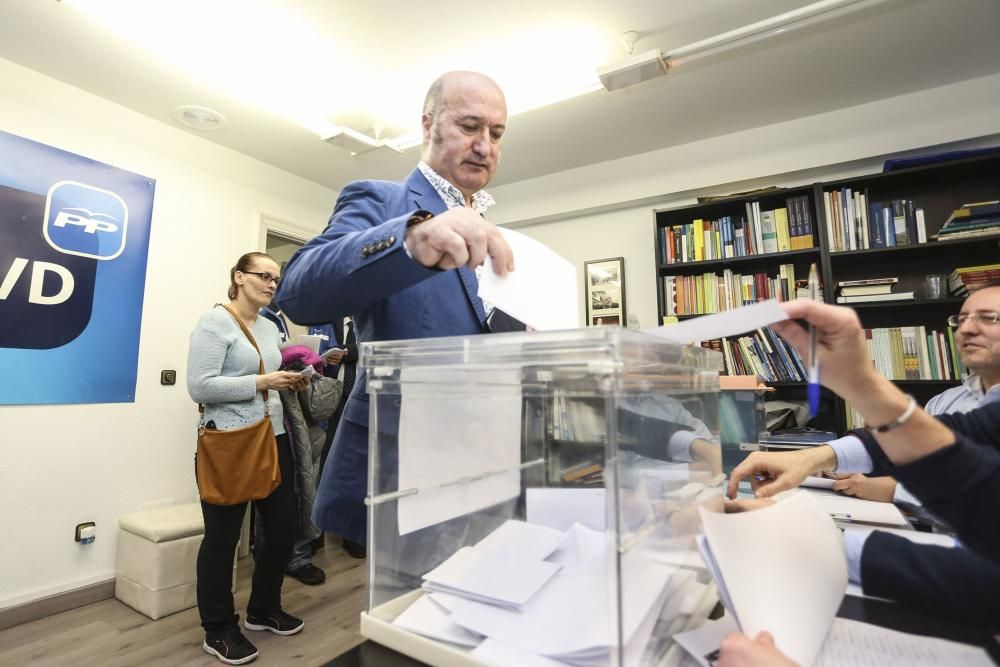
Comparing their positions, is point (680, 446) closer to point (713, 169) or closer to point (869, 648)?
point (869, 648)

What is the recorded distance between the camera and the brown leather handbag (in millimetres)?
1903


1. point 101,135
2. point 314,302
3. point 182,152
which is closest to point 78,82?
point 101,135

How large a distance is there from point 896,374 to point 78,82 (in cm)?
449

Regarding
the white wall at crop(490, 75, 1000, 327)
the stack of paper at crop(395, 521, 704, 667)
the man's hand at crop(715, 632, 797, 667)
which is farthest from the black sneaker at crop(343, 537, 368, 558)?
the man's hand at crop(715, 632, 797, 667)

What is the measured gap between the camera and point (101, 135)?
2695 mm

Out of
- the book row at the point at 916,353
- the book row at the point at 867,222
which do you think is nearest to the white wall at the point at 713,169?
the book row at the point at 867,222

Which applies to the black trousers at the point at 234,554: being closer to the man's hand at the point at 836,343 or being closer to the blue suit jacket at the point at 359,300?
the blue suit jacket at the point at 359,300

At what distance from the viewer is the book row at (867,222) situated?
2592 mm

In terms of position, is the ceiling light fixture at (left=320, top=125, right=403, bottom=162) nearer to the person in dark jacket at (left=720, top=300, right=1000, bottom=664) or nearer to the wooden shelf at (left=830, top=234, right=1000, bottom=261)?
the wooden shelf at (left=830, top=234, right=1000, bottom=261)

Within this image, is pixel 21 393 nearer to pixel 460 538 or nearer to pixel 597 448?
pixel 460 538

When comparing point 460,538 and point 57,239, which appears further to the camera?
point 57,239

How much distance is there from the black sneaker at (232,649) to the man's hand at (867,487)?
7.23 ft

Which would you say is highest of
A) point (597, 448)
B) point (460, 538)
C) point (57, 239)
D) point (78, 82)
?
point (78, 82)

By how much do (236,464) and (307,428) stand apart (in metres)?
0.72
